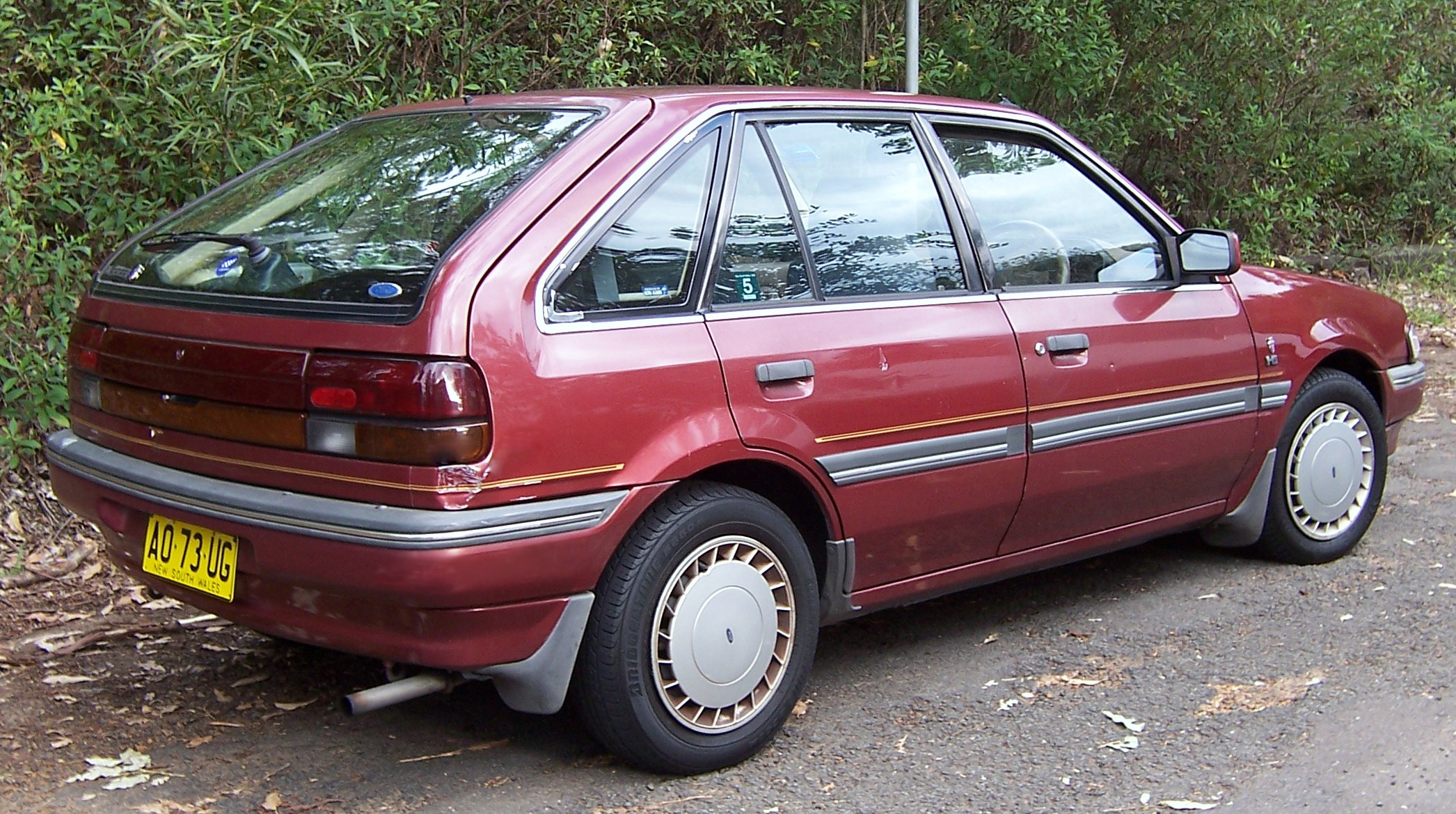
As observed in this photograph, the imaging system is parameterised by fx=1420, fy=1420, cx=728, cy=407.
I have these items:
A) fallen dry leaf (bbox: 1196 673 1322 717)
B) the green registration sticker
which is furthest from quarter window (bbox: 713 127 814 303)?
fallen dry leaf (bbox: 1196 673 1322 717)

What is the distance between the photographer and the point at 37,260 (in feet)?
18.0

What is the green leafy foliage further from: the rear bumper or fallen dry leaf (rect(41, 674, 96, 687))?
the rear bumper

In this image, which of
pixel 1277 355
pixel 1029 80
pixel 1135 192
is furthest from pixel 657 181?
pixel 1029 80

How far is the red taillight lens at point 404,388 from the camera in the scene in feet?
9.75

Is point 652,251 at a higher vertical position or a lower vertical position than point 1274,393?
higher

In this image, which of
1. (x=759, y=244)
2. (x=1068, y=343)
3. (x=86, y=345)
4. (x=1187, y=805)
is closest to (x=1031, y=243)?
(x=1068, y=343)

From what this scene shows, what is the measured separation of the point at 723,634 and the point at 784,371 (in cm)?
67

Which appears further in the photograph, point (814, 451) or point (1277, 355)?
point (1277, 355)

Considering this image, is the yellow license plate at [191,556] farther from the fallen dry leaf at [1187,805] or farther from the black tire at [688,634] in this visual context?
the fallen dry leaf at [1187,805]

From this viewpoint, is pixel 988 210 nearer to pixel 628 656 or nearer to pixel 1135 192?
pixel 1135 192

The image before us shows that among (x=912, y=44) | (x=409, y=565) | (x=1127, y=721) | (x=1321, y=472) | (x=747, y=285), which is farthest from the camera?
(x=912, y=44)

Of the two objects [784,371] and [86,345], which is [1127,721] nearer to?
[784,371]

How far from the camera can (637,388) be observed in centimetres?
327

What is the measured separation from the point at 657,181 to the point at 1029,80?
5926 mm
